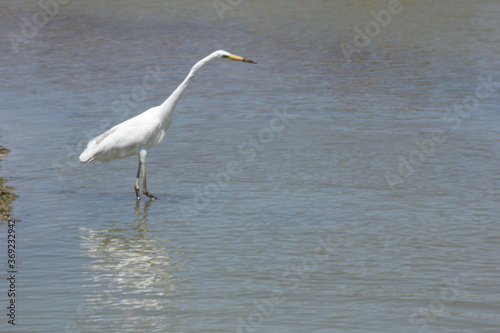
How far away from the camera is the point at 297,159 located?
13.0 m

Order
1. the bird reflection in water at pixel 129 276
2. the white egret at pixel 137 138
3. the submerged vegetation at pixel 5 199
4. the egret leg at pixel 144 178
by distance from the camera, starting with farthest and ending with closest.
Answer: the white egret at pixel 137 138
the egret leg at pixel 144 178
the submerged vegetation at pixel 5 199
the bird reflection in water at pixel 129 276

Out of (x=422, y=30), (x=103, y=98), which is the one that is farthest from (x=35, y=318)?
(x=422, y=30)

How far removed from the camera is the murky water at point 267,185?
25.4ft

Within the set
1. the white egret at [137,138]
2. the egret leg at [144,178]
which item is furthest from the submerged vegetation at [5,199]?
the egret leg at [144,178]

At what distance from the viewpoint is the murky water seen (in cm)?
773

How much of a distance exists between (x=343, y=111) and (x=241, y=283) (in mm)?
8215

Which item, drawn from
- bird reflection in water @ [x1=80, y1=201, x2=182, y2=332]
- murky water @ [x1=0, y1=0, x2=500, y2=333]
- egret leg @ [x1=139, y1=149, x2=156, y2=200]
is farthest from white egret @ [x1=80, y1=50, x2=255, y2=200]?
bird reflection in water @ [x1=80, y1=201, x2=182, y2=332]

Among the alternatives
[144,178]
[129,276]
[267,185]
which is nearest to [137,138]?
[144,178]

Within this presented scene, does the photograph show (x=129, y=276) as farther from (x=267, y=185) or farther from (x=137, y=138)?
(x=267, y=185)

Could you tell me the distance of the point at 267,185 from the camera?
38.5 feet

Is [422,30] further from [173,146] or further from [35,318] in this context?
[35,318]

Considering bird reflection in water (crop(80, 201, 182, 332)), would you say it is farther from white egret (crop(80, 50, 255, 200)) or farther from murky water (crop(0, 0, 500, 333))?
white egret (crop(80, 50, 255, 200))

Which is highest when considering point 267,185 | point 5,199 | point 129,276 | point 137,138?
point 137,138

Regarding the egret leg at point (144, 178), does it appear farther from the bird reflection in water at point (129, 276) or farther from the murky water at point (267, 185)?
the bird reflection in water at point (129, 276)
